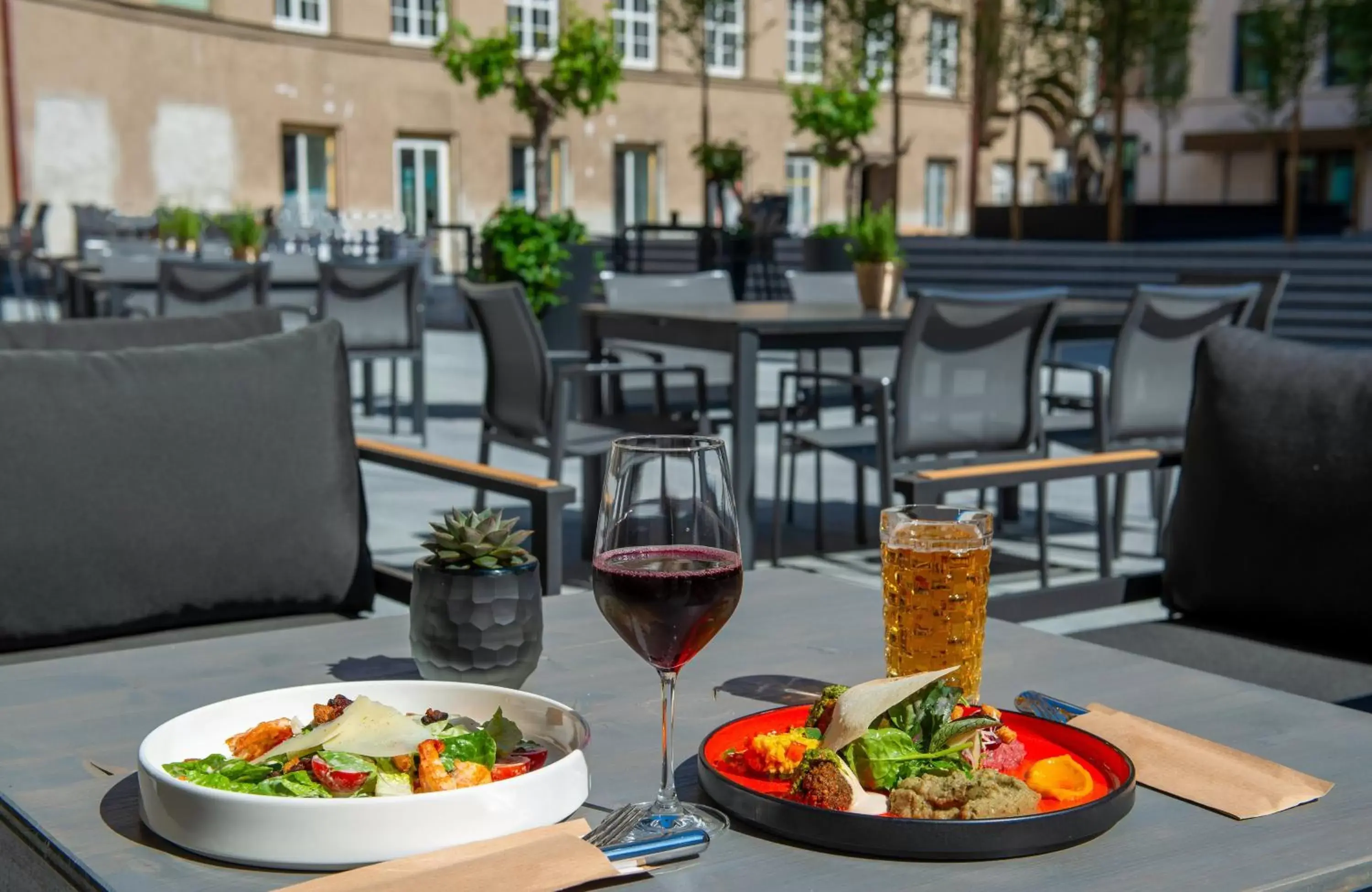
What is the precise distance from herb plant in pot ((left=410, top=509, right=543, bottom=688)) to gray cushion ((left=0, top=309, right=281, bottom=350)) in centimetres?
133

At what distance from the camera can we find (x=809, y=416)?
5.36 meters

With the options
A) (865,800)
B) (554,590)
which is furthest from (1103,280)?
(865,800)

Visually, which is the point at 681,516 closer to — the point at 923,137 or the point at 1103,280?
the point at 1103,280

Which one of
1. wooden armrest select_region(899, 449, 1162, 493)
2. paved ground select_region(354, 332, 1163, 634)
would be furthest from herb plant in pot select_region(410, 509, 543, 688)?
paved ground select_region(354, 332, 1163, 634)

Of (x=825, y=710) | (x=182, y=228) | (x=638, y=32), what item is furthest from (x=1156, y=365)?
(x=638, y=32)

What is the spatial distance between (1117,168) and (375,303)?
8179 millimetres

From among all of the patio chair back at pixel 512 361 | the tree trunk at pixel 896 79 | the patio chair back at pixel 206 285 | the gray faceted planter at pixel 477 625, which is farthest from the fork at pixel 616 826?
the tree trunk at pixel 896 79

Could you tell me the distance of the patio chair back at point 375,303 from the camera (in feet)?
23.3

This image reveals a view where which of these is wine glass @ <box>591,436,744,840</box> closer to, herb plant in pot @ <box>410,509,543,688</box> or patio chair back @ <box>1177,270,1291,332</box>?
herb plant in pot @ <box>410,509,543,688</box>

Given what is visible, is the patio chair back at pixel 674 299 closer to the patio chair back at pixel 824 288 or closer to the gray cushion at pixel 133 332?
the patio chair back at pixel 824 288

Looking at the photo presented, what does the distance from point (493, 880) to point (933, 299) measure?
3171 mm

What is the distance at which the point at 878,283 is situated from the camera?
5.09 metres

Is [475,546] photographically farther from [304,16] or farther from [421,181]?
[421,181]

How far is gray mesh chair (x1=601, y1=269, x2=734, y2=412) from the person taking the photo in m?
5.20
